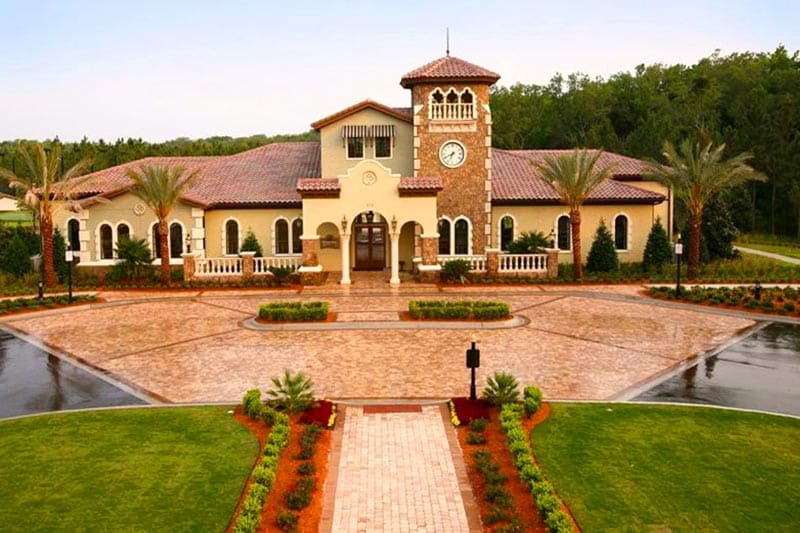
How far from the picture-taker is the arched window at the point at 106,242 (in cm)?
3481

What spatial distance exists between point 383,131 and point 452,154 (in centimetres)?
360

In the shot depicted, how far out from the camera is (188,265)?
32375mm

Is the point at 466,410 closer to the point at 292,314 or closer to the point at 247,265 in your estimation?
the point at 292,314

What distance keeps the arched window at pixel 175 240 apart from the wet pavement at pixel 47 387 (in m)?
15.2

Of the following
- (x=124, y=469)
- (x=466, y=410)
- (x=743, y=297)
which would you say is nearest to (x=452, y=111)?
(x=743, y=297)

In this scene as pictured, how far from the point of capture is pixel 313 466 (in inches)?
447

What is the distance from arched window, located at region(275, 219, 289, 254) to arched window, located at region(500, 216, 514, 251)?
10.9m

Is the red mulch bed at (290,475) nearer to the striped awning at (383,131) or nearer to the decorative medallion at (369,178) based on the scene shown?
the decorative medallion at (369,178)

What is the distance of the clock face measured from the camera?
34.5m

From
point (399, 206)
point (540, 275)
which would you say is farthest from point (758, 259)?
point (399, 206)

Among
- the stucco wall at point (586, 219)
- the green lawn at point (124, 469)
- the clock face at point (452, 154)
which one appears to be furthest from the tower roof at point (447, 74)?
the green lawn at point (124, 469)

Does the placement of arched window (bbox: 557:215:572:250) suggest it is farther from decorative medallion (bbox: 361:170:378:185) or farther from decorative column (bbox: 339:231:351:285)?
decorative column (bbox: 339:231:351:285)

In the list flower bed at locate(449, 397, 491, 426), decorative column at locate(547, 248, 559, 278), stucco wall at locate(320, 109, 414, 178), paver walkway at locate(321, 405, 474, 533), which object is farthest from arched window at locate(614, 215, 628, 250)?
paver walkway at locate(321, 405, 474, 533)

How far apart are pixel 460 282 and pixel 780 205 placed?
126ft
